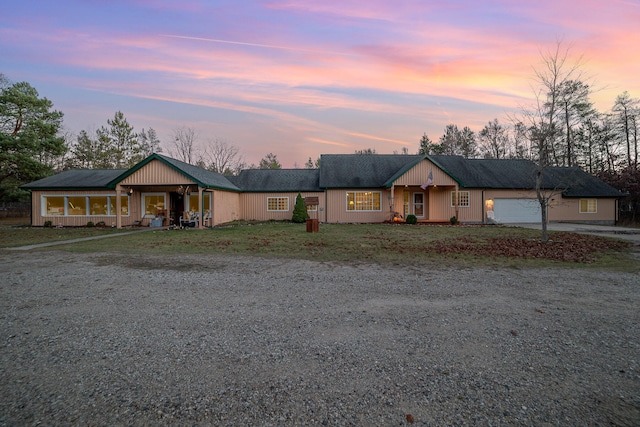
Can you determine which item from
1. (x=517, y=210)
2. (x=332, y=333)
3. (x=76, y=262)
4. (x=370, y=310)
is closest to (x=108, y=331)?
(x=332, y=333)

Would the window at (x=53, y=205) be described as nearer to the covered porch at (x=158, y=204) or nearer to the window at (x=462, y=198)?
the covered porch at (x=158, y=204)

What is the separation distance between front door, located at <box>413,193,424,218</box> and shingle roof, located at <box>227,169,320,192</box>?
8000 mm

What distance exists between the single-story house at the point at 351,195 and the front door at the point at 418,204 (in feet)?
0.27

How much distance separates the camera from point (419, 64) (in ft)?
57.1

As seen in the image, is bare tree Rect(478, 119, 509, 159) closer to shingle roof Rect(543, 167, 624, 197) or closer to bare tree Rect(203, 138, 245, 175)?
shingle roof Rect(543, 167, 624, 197)

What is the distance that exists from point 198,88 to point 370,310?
23581mm

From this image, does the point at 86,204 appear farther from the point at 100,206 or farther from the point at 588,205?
the point at 588,205

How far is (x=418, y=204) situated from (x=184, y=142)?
35.1 metres

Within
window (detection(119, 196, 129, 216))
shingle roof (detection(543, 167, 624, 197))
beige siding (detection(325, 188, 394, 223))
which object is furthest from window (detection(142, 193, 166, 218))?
shingle roof (detection(543, 167, 624, 197))

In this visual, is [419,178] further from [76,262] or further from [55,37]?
[55,37]

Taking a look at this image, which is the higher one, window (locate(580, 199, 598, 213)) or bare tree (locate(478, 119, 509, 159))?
bare tree (locate(478, 119, 509, 159))

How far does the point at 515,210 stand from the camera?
83.6 ft

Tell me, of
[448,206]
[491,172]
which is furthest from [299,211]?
[491,172]

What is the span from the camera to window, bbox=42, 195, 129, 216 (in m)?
22.1
